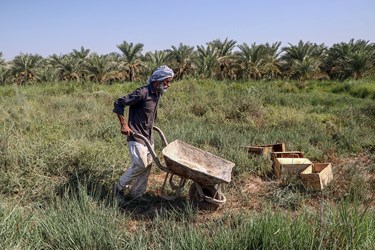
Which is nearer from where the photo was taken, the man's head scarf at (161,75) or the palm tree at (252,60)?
the man's head scarf at (161,75)

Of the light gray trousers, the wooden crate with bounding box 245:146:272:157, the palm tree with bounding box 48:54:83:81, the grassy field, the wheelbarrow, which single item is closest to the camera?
the grassy field

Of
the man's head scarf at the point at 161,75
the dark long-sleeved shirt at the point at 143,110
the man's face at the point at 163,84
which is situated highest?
the man's head scarf at the point at 161,75

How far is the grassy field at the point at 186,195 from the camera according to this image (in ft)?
9.61

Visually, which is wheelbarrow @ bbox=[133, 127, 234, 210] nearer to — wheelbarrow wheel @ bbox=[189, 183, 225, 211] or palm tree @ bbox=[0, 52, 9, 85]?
wheelbarrow wheel @ bbox=[189, 183, 225, 211]

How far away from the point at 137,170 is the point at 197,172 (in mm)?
933

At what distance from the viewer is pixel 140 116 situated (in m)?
4.53

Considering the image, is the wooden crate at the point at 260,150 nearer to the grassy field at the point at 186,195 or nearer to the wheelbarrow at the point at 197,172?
the grassy field at the point at 186,195

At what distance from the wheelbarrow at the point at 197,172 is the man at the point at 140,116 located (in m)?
0.17

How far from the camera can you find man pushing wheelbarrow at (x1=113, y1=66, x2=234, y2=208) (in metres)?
4.16

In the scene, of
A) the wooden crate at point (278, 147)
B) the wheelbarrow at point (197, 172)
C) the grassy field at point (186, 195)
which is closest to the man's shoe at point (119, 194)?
the grassy field at point (186, 195)

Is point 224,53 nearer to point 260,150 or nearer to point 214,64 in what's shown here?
point 214,64

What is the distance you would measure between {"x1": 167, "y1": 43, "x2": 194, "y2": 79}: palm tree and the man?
71.4ft

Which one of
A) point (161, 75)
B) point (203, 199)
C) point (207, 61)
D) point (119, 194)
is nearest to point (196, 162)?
point (203, 199)

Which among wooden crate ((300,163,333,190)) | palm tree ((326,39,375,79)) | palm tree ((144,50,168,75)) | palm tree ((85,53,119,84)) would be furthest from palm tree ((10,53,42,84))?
wooden crate ((300,163,333,190))
